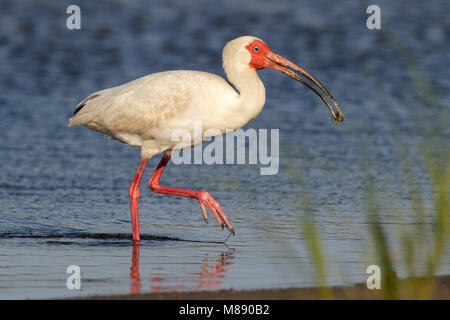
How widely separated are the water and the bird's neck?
33.6 inches

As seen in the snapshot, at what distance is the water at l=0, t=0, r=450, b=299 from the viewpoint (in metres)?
7.35

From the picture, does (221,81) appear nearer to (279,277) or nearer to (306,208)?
(279,277)

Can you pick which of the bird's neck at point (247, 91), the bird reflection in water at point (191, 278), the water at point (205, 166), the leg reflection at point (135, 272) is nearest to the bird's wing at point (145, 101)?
the bird's neck at point (247, 91)

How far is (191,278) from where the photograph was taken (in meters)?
7.18

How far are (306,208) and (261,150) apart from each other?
780 centimetres

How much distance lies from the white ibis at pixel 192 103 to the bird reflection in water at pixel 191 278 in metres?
0.98

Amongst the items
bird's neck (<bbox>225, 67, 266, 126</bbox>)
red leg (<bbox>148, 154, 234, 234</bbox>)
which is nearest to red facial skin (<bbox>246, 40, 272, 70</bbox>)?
bird's neck (<bbox>225, 67, 266, 126</bbox>)

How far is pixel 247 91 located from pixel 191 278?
2.31 metres

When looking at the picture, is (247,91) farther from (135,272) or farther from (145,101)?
(135,272)

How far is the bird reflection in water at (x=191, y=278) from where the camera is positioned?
6832mm

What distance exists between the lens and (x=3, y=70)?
17344 millimetres

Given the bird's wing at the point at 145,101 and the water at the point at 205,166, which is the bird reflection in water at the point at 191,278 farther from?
the bird's wing at the point at 145,101

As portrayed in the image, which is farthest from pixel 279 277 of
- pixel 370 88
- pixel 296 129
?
pixel 370 88
